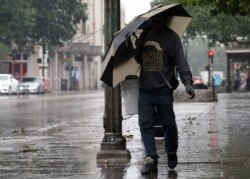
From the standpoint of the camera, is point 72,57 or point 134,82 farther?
point 72,57

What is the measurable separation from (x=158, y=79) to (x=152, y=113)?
41 cm

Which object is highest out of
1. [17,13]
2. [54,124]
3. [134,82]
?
[17,13]

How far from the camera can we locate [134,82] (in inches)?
340

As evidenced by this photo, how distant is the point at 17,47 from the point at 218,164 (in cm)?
6009

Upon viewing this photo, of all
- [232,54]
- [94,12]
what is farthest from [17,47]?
[94,12]

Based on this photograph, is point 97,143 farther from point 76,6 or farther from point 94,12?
point 94,12

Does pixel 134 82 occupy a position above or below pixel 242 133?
above

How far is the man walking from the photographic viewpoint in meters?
8.12

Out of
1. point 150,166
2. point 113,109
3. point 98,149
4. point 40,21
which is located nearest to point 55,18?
point 40,21

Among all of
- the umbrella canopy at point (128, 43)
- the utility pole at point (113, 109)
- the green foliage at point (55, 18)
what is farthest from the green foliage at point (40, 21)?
the umbrella canopy at point (128, 43)

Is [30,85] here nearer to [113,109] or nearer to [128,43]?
[113,109]

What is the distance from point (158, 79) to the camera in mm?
8125

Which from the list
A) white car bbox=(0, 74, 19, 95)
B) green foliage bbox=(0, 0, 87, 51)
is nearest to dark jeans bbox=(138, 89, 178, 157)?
white car bbox=(0, 74, 19, 95)

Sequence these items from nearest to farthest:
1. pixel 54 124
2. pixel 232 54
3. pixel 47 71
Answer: pixel 54 124 < pixel 232 54 < pixel 47 71
